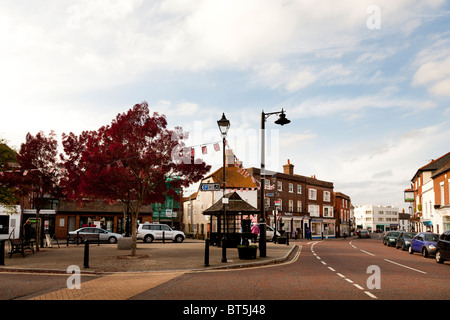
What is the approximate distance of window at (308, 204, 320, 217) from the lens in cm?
6138

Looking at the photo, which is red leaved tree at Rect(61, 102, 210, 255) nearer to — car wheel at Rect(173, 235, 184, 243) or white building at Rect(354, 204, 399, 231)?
car wheel at Rect(173, 235, 184, 243)

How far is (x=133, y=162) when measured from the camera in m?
17.9

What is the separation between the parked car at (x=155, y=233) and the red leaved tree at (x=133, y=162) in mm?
13974

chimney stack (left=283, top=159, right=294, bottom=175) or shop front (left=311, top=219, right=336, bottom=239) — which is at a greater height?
chimney stack (left=283, top=159, right=294, bottom=175)

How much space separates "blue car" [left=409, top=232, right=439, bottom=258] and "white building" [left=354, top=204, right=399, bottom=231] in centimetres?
13065

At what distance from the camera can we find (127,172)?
58.5ft

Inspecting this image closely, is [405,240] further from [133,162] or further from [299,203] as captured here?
[299,203]

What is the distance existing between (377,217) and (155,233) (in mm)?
135096

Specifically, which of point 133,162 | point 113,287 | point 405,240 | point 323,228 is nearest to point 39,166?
point 133,162

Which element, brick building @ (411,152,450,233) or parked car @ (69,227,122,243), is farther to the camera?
brick building @ (411,152,450,233)

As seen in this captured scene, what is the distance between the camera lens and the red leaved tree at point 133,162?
56.8 feet

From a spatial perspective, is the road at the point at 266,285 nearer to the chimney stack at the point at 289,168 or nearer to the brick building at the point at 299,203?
the brick building at the point at 299,203

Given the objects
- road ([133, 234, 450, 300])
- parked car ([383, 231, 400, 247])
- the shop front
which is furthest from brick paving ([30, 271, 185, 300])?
the shop front
